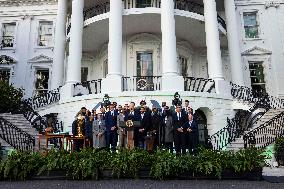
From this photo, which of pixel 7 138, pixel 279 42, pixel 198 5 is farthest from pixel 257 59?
pixel 7 138

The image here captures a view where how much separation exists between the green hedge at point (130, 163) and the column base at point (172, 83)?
799 cm

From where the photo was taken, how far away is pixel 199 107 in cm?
1631

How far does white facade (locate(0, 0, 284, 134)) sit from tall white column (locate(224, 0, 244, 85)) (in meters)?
0.06

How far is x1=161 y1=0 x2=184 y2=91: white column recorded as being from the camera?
16.2 metres

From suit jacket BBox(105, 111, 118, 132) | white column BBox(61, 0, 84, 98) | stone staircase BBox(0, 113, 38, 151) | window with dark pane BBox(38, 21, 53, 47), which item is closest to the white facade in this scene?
white column BBox(61, 0, 84, 98)

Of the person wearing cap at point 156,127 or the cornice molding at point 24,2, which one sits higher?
the cornice molding at point 24,2

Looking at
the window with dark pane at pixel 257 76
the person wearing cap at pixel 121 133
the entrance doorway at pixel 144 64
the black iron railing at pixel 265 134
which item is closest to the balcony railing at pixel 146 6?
the entrance doorway at pixel 144 64

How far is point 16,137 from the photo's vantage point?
13945 mm

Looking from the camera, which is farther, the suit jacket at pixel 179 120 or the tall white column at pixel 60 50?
the tall white column at pixel 60 50

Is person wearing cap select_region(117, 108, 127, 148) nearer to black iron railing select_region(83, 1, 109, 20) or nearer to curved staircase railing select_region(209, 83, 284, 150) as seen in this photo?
curved staircase railing select_region(209, 83, 284, 150)

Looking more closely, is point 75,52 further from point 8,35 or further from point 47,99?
point 8,35

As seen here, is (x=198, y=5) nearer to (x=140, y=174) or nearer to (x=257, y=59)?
(x=257, y=59)

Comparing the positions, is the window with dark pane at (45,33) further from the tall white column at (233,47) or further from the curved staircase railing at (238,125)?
the curved staircase railing at (238,125)

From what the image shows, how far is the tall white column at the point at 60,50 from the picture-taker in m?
20.7
